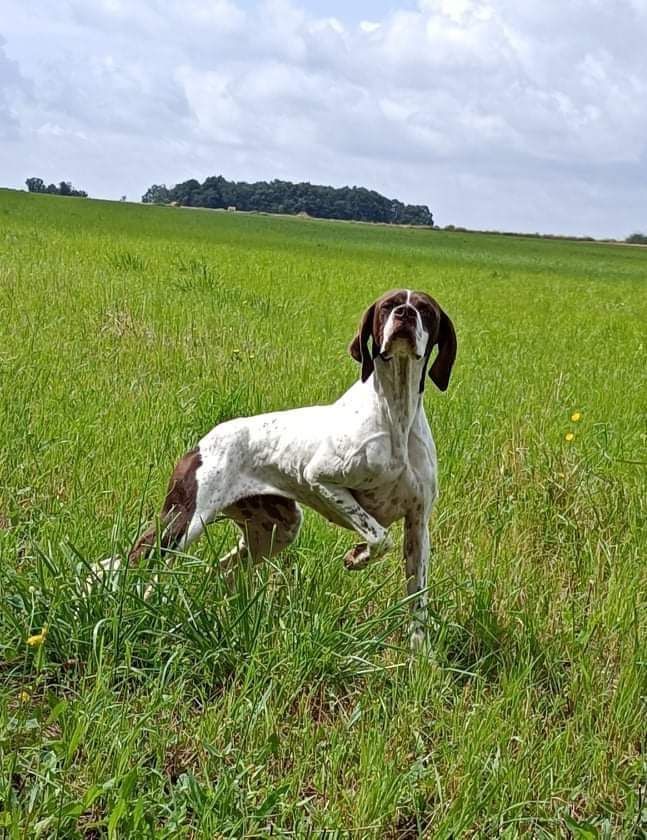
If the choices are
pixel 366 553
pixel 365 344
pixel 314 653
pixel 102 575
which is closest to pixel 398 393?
pixel 365 344

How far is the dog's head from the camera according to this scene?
2.91m

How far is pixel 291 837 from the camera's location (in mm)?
2297

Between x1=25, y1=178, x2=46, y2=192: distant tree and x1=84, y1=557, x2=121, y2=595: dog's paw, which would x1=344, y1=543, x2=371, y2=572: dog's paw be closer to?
x1=84, y1=557, x2=121, y2=595: dog's paw

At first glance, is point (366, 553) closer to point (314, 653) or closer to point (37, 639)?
point (314, 653)

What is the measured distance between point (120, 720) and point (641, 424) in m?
4.91

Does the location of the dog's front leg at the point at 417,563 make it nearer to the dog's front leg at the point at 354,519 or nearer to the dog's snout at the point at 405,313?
the dog's front leg at the point at 354,519

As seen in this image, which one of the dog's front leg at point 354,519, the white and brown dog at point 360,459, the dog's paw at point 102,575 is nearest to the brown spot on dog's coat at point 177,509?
the white and brown dog at point 360,459

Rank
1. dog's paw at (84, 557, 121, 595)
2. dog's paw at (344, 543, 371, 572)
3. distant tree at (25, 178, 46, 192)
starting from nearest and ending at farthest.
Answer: dog's paw at (84, 557, 121, 595)
dog's paw at (344, 543, 371, 572)
distant tree at (25, 178, 46, 192)

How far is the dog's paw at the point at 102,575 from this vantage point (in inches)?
114

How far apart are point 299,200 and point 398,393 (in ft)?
370

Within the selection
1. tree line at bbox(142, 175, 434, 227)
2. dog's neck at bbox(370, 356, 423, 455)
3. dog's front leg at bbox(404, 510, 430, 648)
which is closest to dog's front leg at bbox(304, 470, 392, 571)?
dog's front leg at bbox(404, 510, 430, 648)

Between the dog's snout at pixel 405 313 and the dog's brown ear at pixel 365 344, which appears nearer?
the dog's snout at pixel 405 313

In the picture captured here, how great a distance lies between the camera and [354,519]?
3076 millimetres

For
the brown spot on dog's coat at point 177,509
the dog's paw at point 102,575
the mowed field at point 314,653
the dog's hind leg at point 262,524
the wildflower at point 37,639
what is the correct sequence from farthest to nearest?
1. the dog's hind leg at point 262,524
2. the brown spot on dog's coat at point 177,509
3. the dog's paw at point 102,575
4. the wildflower at point 37,639
5. the mowed field at point 314,653
